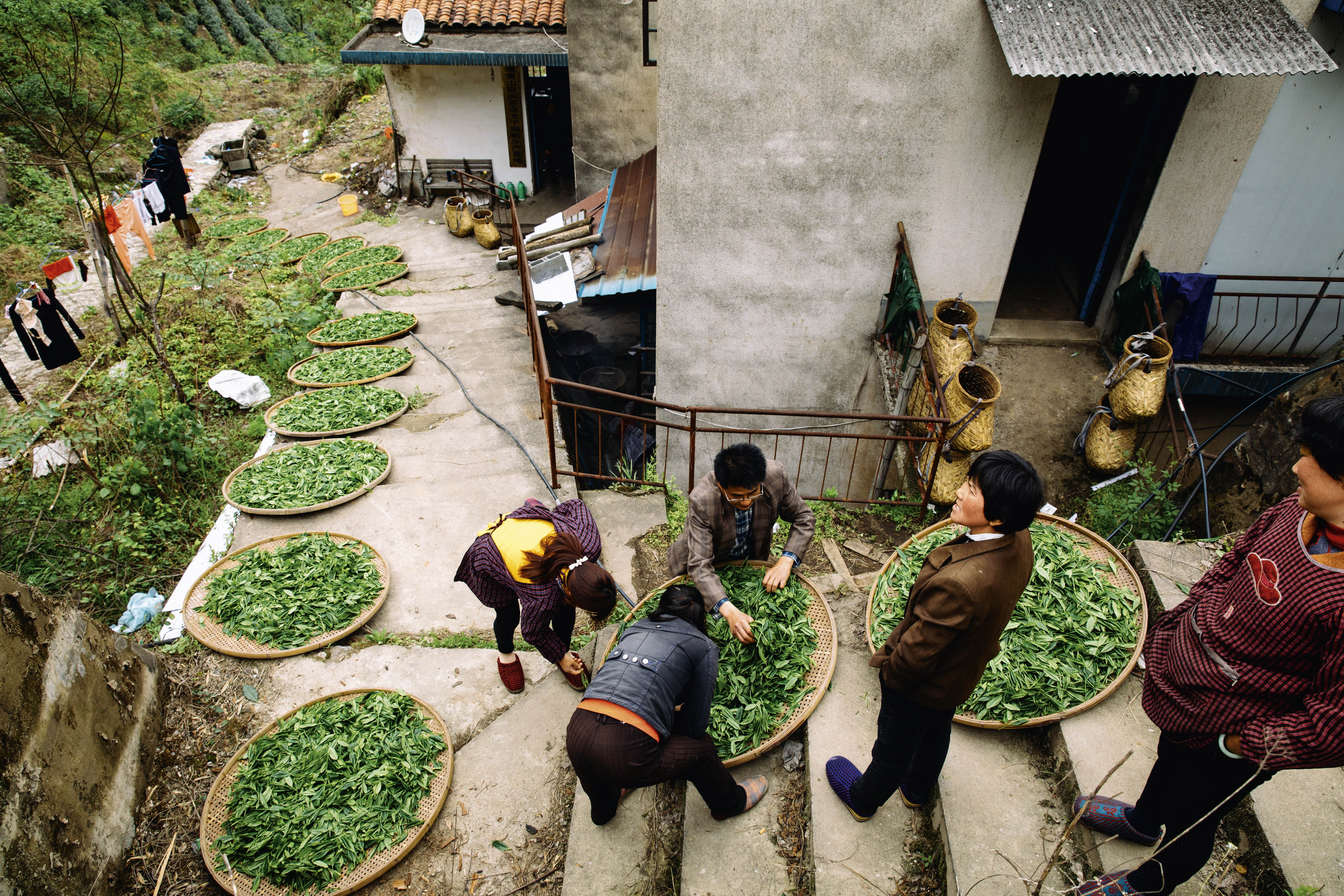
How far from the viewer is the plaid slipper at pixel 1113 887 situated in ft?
8.03

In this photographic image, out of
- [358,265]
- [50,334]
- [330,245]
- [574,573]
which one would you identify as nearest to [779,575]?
[574,573]

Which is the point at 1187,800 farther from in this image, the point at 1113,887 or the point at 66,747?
the point at 66,747

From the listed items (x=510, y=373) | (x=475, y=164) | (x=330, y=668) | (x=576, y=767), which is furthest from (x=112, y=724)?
(x=475, y=164)

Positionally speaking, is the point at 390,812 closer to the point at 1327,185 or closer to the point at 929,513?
the point at 929,513

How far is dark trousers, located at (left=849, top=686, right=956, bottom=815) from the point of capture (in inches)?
105

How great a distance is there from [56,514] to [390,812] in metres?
5.72

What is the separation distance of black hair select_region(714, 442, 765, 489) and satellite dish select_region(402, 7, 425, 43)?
13292mm

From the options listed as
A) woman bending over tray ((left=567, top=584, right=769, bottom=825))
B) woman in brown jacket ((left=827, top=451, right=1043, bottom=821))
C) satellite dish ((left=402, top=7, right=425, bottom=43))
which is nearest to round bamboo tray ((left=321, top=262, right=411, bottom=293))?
satellite dish ((left=402, top=7, right=425, bottom=43))

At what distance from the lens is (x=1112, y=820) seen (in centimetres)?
281

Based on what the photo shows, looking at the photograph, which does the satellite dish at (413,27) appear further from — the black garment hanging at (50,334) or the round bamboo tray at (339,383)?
the round bamboo tray at (339,383)

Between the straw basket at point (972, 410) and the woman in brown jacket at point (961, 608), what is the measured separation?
2733mm

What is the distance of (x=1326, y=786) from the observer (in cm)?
287

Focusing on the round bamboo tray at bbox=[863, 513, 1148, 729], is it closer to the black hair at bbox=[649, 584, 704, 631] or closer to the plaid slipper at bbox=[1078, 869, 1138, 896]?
the plaid slipper at bbox=[1078, 869, 1138, 896]

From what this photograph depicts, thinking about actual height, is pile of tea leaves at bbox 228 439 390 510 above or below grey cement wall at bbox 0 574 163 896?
below
